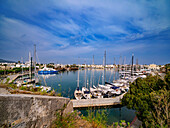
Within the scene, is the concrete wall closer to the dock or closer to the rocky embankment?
the rocky embankment

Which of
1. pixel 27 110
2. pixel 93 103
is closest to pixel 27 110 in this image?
pixel 27 110

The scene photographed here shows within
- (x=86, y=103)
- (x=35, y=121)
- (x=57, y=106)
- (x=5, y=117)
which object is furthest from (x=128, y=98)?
(x=5, y=117)

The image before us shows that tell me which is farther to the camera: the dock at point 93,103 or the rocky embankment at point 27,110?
the dock at point 93,103

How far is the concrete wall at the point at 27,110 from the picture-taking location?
1548 mm

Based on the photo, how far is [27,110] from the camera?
1935mm

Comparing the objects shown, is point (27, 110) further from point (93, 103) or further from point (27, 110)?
point (93, 103)

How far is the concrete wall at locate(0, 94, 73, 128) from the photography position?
155cm

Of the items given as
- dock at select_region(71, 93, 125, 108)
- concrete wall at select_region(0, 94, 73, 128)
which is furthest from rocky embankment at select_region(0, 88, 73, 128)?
dock at select_region(71, 93, 125, 108)

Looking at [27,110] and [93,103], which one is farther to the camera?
[93,103]

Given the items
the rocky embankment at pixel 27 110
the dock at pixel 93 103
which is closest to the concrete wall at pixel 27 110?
the rocky embankment at pixel 27 110

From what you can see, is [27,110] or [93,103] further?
[93,103]

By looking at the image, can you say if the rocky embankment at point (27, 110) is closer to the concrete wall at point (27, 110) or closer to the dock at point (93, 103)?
the concrete wall at point (27, 110)

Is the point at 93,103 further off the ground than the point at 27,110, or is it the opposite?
the point at 27,110

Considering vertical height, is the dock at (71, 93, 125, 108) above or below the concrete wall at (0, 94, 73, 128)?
below
